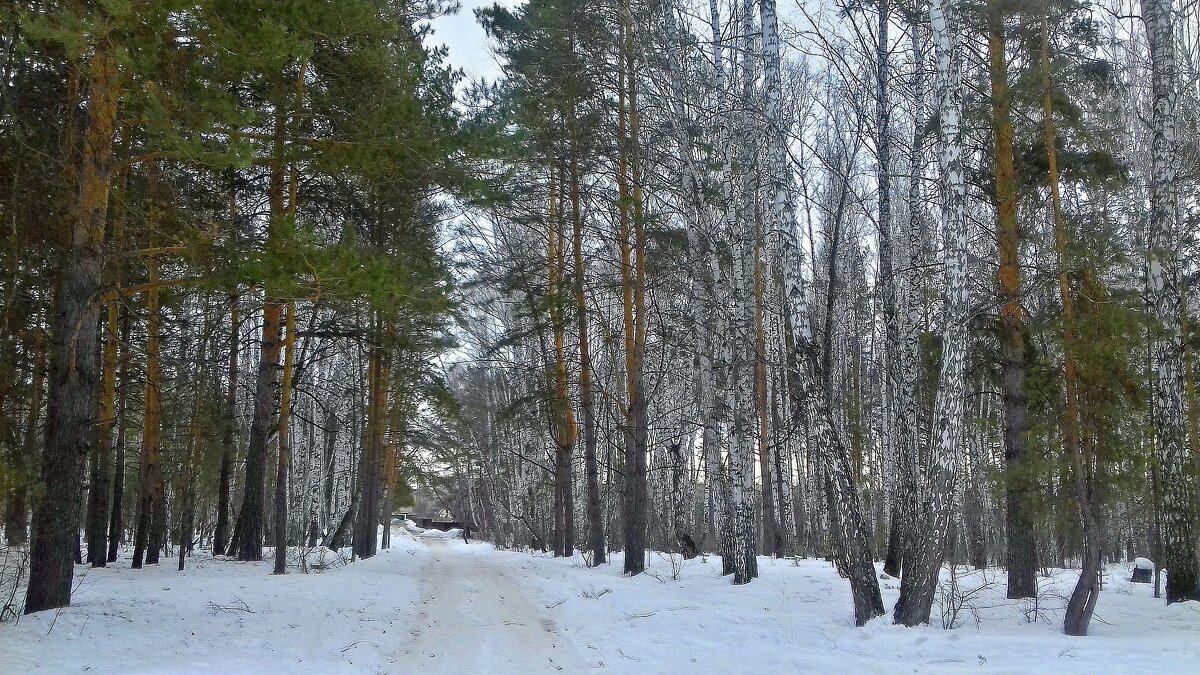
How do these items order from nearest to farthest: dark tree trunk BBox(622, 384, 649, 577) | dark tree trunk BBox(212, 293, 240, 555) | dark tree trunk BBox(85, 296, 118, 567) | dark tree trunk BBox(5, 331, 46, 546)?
dark tree trunk BBox(5, 331, 46, 546)
dark tree trunk BBox(85, 296, 118, 567)
dark tree trunk BBox(622, 384, 649, 577)
dark tree trunk BBox(212, 293, 240, 555)

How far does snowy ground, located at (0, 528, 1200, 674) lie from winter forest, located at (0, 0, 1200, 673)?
7cm

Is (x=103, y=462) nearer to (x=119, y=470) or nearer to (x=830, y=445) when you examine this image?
(x=119, y=470)

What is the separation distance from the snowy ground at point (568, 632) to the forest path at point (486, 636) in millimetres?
32

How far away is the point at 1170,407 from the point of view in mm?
10125

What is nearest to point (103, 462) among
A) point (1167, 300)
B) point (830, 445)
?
point (830, 445)

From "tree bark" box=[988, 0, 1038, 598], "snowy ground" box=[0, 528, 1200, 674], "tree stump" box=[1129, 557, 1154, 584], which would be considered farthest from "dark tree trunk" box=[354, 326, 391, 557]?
"tree stump" box=[1129, 557, 1154, 584]

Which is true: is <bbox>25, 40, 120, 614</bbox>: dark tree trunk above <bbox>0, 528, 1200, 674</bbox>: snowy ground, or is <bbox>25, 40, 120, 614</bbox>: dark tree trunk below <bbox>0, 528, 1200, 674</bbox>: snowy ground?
above

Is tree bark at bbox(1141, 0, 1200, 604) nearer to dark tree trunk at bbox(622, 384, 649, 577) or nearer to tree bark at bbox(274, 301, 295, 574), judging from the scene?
dark tree trunk at bbox(622, 384, 649, 577)

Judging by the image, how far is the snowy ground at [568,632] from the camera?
6238mm

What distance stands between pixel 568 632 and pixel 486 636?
871 mm

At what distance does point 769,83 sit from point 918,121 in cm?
184

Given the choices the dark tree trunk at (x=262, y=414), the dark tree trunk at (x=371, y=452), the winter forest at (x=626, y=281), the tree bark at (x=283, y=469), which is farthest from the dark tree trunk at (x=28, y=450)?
the dark tree trunk at (x=371, y=452)

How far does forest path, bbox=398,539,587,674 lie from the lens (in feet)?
22.0

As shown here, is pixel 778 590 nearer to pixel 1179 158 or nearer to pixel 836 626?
pixel 836 626
